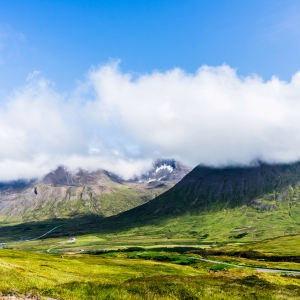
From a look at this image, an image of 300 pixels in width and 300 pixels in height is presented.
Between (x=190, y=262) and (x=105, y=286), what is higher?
(x=105, y=286)

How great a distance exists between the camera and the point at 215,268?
343 ft

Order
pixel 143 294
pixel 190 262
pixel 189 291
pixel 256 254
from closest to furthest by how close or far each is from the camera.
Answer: pixel 143 294 < pixel 189 291 < pixel 190 262 < pixel 256 254

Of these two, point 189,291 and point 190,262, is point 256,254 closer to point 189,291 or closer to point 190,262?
point 190,262

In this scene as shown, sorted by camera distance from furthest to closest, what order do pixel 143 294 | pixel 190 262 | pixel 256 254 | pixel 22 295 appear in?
pixel 256 254
pixel 190 262
pixel 143 294
pixel 22 295

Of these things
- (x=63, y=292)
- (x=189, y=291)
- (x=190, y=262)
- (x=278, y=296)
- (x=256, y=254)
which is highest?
(x=63, y=292)

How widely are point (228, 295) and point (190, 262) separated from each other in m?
107

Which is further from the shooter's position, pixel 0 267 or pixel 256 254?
pixel 256 254

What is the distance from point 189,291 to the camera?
3011 centimetres

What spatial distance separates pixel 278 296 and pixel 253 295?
2628 millimetres

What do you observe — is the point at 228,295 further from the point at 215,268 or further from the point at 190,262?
the point at 190,262

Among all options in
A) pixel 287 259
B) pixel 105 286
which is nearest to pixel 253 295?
pixel 105 286

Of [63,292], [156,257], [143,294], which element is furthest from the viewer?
[156,257]

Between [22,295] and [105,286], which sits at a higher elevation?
Answer: [22,295]

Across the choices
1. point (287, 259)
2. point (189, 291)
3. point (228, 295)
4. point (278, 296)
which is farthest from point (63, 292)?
point (287, 259)
